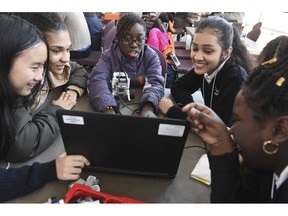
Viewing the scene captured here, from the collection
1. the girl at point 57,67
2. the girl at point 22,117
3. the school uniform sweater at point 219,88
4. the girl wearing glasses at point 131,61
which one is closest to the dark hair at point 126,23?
the girl wearing glasses at point 131,61

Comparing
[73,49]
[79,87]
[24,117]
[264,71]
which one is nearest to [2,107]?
[24,117]

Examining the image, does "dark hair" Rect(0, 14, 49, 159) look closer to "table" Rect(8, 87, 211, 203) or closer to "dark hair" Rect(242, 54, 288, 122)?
"table" Rect(8, 87, 211, 203)

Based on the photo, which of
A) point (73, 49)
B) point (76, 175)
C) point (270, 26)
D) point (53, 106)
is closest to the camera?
point (76, 175)

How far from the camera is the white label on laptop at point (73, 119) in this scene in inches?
26.0

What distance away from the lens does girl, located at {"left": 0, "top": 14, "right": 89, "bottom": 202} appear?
2.43 feet

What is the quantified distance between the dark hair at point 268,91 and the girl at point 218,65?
0.56m

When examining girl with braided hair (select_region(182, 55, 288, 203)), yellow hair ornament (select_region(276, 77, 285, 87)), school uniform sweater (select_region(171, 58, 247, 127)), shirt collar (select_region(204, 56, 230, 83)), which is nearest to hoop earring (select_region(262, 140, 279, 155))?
girl with braided hair (select_region(182, 55, 288, 203))

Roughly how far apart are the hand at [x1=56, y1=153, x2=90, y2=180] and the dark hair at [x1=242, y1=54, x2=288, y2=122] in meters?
0.55

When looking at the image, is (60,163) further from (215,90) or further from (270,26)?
(270,26)

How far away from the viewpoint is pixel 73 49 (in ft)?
7.17

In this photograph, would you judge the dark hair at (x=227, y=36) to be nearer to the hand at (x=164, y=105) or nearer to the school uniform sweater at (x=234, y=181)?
the hand at (x=164, y=105)

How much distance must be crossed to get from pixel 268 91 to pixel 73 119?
54cm
